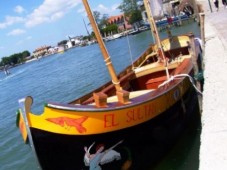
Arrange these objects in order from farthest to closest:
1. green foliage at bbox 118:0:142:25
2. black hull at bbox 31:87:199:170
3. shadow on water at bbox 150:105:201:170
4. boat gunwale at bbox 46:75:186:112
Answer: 1. green foliage at bbox 118:0:142:25
2. shadow on water at bbox 150:105:201:170
3. black hull at bbox 31:87:199:170
4. boat gunwale at bbox 46:75:186:112

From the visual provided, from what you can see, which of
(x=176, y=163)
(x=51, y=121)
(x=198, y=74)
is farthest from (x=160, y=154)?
(x=51, y=121)

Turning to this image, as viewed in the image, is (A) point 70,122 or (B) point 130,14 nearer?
(A) point 70,122

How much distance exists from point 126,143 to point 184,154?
2.51 metres

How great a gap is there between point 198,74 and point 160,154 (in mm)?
2596

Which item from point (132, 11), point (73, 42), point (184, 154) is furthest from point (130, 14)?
point (184, 154)

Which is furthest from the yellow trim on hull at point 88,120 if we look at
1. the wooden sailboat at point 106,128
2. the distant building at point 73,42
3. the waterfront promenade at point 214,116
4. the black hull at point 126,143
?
the distant building at point 73,42

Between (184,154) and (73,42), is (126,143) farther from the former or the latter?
(73,42)

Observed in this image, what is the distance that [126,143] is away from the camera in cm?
833

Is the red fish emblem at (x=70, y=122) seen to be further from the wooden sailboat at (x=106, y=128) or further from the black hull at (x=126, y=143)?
the black hull at (x=126, y=143)

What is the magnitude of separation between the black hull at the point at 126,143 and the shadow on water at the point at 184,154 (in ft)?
0.83

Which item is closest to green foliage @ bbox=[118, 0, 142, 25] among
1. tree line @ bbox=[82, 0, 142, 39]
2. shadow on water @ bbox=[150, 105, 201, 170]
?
tree line @ bbox=[82, 0, 142, 39]

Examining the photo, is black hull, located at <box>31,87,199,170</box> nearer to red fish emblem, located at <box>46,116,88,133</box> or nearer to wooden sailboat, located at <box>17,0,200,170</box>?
wooden sailboat, located at <box>17,0,200,170</box>

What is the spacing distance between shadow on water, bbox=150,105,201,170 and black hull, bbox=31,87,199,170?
25 centimetres

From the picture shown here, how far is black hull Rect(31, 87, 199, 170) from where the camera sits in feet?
24.7
